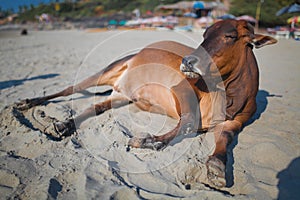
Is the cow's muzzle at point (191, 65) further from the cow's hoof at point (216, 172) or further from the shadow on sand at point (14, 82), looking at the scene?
the shadow on sand at point (14, 82)

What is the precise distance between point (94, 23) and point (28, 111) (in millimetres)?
43549

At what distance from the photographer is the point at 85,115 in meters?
3.18

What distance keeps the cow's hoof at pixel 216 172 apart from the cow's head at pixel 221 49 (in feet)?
2.54

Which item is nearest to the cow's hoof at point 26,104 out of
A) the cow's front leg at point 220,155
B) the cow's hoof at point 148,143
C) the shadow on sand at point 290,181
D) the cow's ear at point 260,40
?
the cow's hoof at point 148,143

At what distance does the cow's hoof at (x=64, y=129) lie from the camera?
8.87 feet

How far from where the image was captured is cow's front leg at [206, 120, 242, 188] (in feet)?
6.12

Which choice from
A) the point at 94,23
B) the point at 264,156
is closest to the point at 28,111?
the point at 264,156

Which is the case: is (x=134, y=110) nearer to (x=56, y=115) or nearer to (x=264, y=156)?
(x=56, y=115)

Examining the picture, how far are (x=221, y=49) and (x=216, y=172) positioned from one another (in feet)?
3.64

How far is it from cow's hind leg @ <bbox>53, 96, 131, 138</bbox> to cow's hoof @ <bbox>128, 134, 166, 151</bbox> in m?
0.88

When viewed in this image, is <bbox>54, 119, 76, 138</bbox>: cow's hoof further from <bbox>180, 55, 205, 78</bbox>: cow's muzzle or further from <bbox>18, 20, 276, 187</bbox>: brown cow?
<bbox>180, 55, 205, 78</bbox>: cow's muzzle

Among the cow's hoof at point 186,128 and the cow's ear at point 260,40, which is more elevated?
the cow's ear at point 260,40

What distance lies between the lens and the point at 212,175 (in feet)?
6.21

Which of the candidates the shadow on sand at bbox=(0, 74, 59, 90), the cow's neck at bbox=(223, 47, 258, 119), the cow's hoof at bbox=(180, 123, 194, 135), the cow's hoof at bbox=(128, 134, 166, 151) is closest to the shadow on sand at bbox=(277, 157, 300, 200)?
the cow's neck at bbox=(223, 47, 258, 119)
